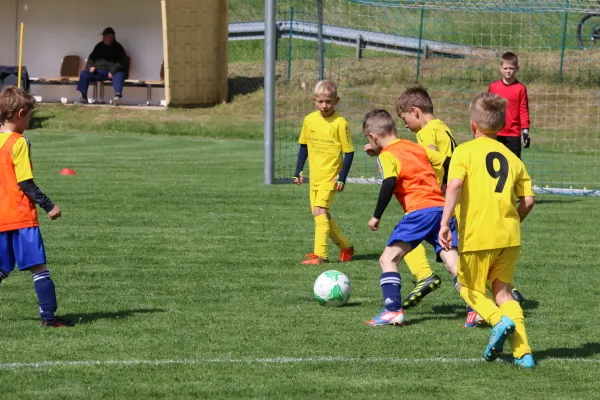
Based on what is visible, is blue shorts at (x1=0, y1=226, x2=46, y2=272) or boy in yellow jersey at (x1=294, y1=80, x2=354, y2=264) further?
boy in yellow jersey at (x1=294, y1=80, x2=354, y2=264)

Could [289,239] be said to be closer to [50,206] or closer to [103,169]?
[50,206]

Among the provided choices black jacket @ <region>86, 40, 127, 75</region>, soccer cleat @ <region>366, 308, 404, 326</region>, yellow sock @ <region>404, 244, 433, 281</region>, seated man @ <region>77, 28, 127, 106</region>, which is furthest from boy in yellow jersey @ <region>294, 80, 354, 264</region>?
black jacket @ <region>86, 40, 127, 75</region>

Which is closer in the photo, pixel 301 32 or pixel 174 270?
pixel 174 270

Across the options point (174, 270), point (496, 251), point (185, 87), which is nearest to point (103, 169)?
point (174, 270)

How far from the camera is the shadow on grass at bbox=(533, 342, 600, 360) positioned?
6273 millimetres

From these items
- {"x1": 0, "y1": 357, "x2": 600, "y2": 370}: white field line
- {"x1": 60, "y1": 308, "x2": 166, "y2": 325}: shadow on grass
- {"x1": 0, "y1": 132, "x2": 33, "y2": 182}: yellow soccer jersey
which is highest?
{"x1": 0, "y1": 132, "x2": 33, "y2": 182}: yellow soccer jersey

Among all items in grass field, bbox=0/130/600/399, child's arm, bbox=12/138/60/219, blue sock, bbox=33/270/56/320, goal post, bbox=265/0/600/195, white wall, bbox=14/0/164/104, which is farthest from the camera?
white wall, bbox=14/0/164/104

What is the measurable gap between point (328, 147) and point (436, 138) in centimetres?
215

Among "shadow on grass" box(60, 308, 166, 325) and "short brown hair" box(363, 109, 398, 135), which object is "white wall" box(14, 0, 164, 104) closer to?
"shadow on grass" box(60, 308, 166, 325)

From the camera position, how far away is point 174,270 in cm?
898

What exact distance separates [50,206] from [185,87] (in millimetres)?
19131

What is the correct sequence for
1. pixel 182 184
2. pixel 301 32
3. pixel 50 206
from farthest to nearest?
pixel 301 32, pixel 182 184, pixel 50 206

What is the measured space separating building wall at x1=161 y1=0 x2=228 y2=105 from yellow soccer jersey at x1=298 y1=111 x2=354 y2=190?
49.9 feet

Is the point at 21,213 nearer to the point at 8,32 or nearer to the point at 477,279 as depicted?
the point at 477,279
